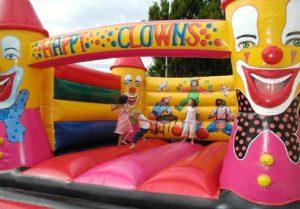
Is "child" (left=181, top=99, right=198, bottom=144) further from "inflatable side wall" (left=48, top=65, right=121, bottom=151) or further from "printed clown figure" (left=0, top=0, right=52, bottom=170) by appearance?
"printed clown figure" (left=0, top=0, right=52, bottom=170)

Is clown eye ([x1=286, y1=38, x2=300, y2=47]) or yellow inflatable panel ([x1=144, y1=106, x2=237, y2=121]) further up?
clown eye ([x1=286, y1=38, x2=300, y2=47])

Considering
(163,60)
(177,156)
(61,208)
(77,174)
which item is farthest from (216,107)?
(163,60)

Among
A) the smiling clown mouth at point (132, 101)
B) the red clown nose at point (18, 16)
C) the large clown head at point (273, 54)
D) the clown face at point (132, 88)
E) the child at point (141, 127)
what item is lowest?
the child at point (141, 127)

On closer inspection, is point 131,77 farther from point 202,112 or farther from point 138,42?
point 138,42

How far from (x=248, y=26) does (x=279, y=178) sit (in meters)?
1.12

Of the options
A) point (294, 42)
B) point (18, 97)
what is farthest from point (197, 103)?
point (294, 42)

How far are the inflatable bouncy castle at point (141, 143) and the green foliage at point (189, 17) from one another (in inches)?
267

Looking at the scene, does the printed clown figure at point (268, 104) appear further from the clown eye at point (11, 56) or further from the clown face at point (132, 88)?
the clown face at point (132, 88)

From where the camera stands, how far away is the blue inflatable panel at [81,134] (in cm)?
423

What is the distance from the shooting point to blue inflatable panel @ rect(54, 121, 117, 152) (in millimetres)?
4234

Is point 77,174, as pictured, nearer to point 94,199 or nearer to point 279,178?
point 94,199

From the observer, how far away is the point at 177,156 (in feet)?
13.9

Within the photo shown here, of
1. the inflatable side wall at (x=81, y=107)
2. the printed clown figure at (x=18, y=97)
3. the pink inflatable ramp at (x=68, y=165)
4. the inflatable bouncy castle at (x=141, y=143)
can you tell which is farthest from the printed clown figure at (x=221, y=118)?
the printed clown figure at (x=18, y=97)

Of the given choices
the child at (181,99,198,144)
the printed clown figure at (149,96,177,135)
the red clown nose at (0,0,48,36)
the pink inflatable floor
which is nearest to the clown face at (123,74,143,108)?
the printed clown figure at (149,96,177,135)
